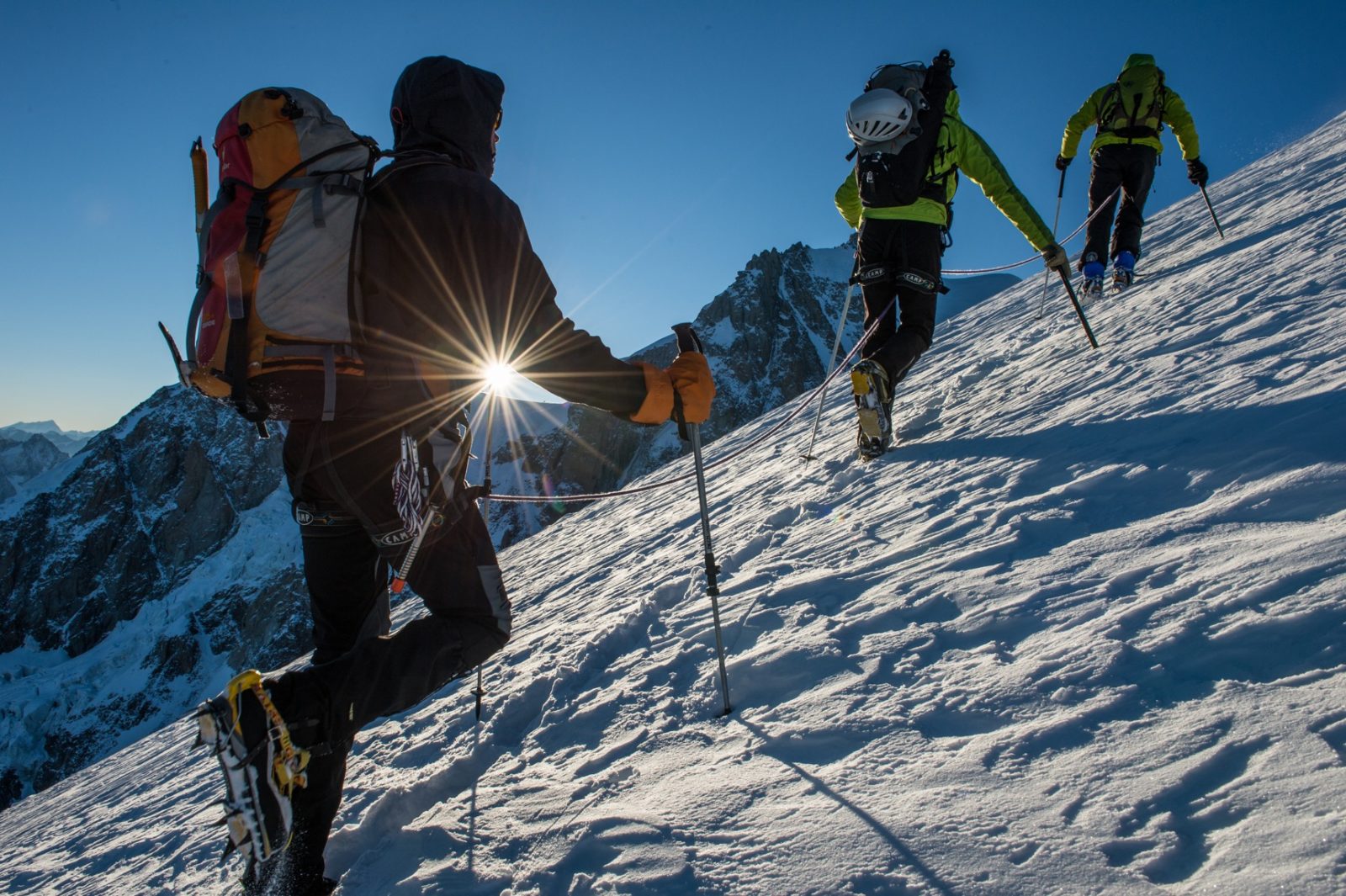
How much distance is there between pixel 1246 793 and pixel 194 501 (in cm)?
15608

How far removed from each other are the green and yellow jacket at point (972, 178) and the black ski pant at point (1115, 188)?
10.6 ft

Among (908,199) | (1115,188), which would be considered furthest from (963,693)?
(1115,188)

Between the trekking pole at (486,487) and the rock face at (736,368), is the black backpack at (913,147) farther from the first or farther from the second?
the rock face at (736,368)

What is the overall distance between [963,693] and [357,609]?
2.09 meters

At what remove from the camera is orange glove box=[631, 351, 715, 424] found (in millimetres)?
2391

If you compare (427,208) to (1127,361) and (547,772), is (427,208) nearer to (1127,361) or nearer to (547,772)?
(547,772)

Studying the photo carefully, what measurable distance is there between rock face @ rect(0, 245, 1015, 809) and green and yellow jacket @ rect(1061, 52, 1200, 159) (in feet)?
285

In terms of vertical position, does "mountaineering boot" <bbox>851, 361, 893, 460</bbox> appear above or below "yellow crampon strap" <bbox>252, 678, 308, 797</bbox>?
above

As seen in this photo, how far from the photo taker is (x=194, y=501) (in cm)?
12825

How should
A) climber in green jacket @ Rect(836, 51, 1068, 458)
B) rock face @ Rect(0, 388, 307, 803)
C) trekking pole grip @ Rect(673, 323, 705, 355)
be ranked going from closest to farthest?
1. trekking pole grip @ Rect(673, 323, 705, 355)
2. climber in green jacket @ Rect(836, 51, 1068, 458)
3. rock face @ Rect(0, 388, 307, 803)

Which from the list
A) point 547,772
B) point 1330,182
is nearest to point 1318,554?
point 547,772

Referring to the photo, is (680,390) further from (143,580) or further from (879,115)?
(143,580)

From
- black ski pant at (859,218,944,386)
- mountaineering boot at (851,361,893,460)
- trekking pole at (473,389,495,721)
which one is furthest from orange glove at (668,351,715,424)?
black ski pant at (859,218,944,386)

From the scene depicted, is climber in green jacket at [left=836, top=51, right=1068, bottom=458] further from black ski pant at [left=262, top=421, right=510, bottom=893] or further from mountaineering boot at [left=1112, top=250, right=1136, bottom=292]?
black ski pant at [left=262, top=421, right=510, bottom=893]
